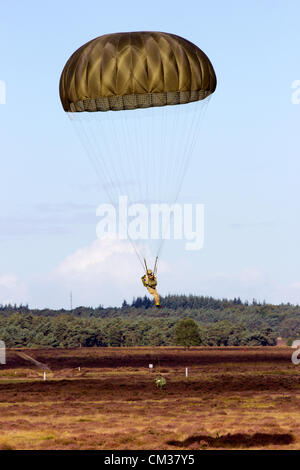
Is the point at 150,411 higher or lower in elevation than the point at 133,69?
lower

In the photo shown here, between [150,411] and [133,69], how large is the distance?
30015mm

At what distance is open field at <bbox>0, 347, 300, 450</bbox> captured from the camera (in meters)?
46.9

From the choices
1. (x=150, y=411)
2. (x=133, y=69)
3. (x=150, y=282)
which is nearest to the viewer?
(x=150, y=282)

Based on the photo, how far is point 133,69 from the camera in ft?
138

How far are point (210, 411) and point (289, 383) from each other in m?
31.6

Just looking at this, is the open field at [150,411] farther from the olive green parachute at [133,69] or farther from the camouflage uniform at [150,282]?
the olive green parachute at [133,69]

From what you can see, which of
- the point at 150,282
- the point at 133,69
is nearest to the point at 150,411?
the point at 150,282

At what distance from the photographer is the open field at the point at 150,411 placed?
46875mm

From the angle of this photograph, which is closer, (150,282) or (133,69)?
(150,282)

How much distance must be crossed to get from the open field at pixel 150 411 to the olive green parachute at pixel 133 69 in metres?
18.6

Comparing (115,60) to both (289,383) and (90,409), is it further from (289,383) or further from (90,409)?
(289,383)

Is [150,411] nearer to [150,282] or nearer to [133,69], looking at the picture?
[150,282]

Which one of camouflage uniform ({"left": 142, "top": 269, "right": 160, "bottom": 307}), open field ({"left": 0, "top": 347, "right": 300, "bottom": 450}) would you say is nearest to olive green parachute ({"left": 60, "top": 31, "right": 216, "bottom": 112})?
camouflage uniform ({"left": 142, "top": 269, "right": 160, "bottom": 307})
